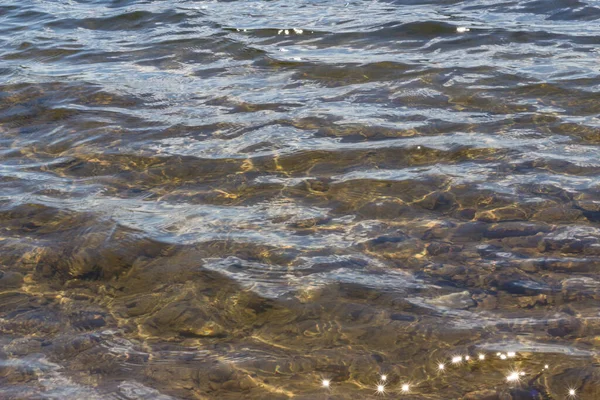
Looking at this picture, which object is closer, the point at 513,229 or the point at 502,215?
the point at 513,229

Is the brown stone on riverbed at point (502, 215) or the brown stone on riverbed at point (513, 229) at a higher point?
the brown stone on riverbed at point (502, 215)

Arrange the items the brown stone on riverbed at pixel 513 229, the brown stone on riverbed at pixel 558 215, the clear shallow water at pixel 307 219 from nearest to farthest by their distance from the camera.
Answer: the clear shallow water at pixel 307 219 → the brown stone on riverbed at pixel 513 229 → the brown stone on riverbed at pixel 558 215

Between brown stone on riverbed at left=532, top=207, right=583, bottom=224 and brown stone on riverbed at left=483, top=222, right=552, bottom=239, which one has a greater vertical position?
brown stone on riverbed at left=532, top=207, right=583, bottom=224

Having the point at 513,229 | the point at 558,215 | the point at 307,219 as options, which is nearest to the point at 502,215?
the point at 513,229

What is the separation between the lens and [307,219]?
530 centimetres

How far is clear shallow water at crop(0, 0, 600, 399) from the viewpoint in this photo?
12.7 feet

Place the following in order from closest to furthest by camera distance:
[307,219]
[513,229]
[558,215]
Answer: [513,229] < [558,215] < [307,219]

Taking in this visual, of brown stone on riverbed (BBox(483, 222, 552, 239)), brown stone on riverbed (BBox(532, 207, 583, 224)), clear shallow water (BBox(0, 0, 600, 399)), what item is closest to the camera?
clear shallow water (BBox(0, 0, 600, 399))

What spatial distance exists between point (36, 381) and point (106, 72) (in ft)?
20.3

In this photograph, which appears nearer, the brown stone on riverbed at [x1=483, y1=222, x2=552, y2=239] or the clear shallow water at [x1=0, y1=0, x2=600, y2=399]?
the clear shallow water at [x1=0, y1=0, x2=600, y2=399]

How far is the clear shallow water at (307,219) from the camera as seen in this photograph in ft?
12.7

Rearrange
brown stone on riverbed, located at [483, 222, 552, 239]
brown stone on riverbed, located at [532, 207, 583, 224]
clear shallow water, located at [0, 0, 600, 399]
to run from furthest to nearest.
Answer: brown stone on riverbed, located at [532, 207, 583, 224]
brown stone on riverbed, located at [483, 222, 552, 239]
clear shallow water, located at [0, 0, 600, 399]

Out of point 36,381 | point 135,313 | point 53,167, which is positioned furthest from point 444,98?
point 36,381

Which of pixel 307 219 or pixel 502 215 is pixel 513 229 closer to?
pixel 502 215
